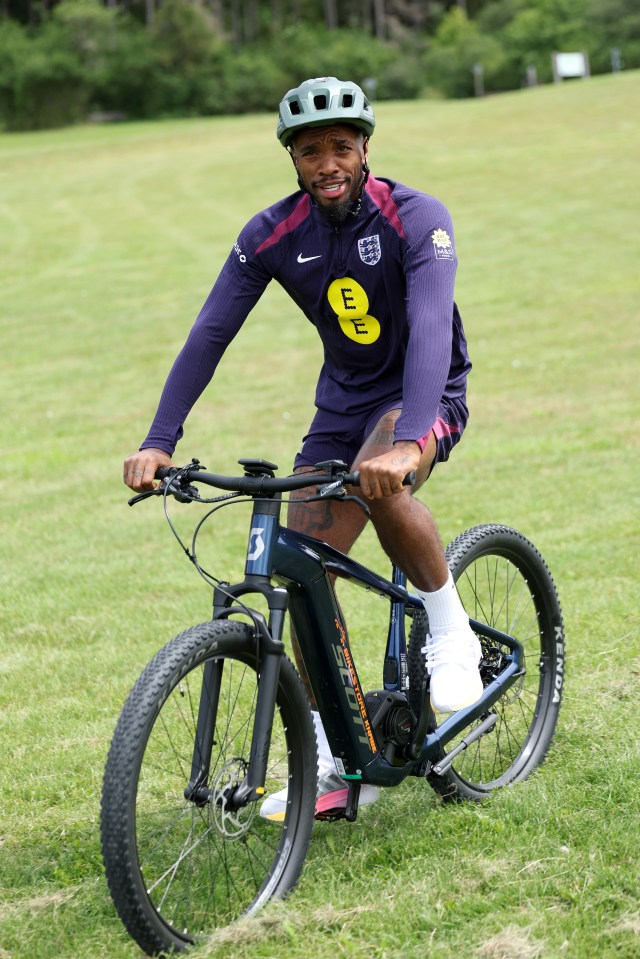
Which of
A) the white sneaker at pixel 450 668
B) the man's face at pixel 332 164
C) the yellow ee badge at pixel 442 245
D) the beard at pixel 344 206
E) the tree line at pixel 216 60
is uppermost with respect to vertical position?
the tree line at pixel 216 60

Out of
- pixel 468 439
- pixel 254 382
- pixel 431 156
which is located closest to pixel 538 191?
pixel 431 156

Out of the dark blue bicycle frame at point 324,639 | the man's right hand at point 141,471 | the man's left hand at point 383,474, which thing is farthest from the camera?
the man's right hand at point 141,471

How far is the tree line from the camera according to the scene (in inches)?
2913

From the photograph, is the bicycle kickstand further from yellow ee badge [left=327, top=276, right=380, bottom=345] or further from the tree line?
the tree line

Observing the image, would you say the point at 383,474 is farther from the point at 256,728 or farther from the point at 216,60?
the point at 216,60

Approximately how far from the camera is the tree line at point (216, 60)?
74.0m

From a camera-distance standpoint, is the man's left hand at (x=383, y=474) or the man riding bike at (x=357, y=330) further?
the man riding bike at (x=357, y=330)

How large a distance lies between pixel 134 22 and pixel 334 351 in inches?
3765

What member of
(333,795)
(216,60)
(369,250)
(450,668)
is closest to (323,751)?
(333,795)

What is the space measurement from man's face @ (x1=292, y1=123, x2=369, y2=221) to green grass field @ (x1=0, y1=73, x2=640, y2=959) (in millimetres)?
2111

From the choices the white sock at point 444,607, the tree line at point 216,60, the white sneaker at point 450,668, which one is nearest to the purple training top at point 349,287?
the white sock at point 444,607

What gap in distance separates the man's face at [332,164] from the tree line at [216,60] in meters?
71.3

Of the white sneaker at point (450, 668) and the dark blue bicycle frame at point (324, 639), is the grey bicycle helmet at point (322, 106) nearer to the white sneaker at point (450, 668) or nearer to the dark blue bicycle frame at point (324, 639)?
the dark blue bicycle frame at point (324, 639)

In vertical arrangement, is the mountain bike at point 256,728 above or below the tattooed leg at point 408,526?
below
